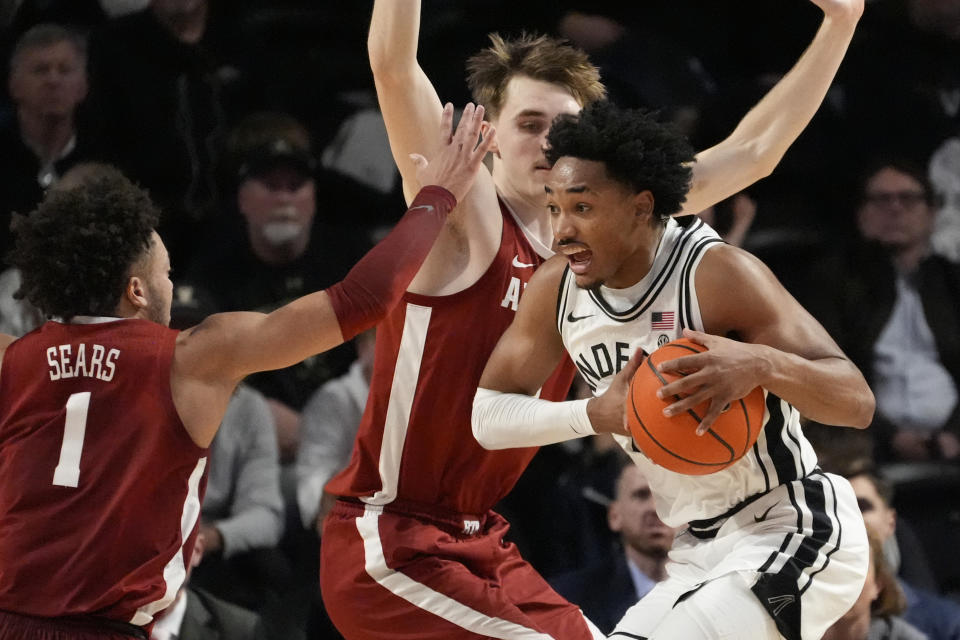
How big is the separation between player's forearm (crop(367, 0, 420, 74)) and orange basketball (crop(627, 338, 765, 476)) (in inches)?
44.4

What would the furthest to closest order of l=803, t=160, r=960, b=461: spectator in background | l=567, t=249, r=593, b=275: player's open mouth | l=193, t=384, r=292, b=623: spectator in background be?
l=803, t=160, r=960, b=461: spectator in background
l=193, t=384, r=292, b=623: spectator in background
l=567, t=249, r=593, b=275: player's open mouth

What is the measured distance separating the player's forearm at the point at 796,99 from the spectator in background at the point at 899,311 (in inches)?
109

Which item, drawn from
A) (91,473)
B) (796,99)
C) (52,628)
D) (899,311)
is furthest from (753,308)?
(899,311)

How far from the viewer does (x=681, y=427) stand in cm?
283

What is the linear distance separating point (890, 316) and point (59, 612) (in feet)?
16.1

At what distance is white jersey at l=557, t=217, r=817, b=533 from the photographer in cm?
309

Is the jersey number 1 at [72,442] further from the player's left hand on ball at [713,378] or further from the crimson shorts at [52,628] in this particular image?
the player's left hand on ball at [713,378]

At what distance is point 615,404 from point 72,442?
1.27m

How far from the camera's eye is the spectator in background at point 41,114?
5.98 meters

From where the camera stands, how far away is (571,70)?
150 inches

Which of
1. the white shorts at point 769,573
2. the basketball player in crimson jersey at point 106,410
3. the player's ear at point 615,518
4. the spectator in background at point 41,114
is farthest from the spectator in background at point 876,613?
the spectator in background at point 41,114

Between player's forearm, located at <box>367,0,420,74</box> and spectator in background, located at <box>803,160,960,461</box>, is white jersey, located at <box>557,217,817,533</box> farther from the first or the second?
spectator in background, located at <box>803,160,960,461</box>

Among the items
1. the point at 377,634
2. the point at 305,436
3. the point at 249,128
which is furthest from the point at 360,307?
the point at 249,128

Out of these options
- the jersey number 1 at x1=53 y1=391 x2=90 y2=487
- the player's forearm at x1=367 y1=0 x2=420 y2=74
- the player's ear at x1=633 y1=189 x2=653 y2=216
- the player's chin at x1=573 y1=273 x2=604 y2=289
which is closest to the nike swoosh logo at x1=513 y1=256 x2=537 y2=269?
the player's chin at x1=573 y1=273 x2=604 y2=289
